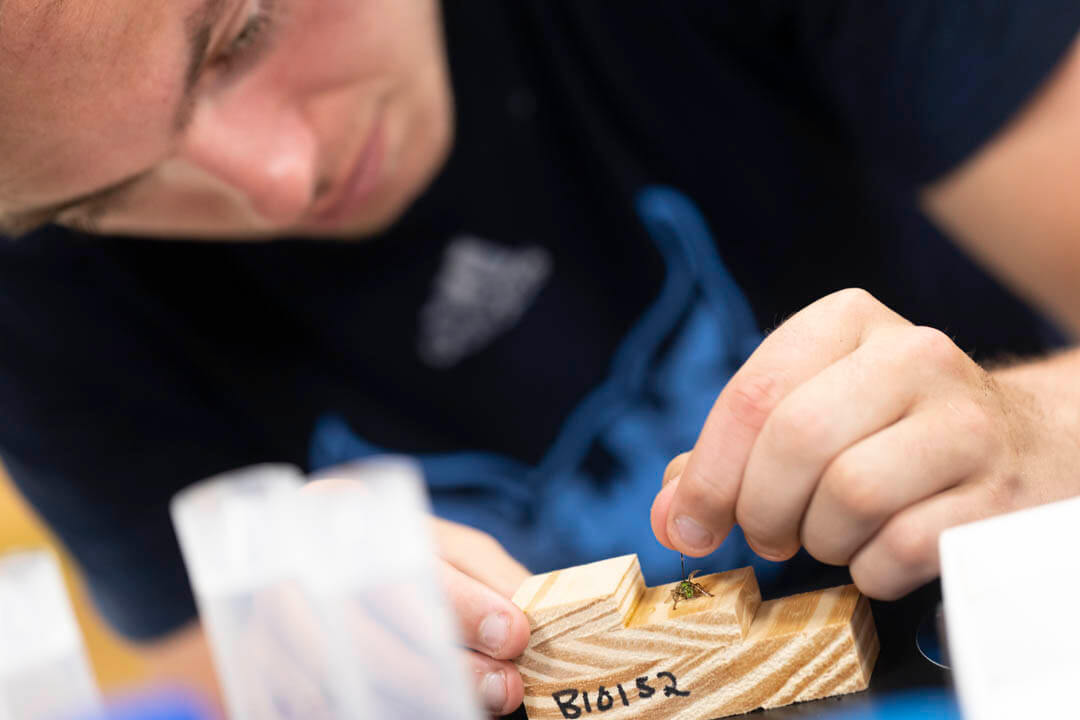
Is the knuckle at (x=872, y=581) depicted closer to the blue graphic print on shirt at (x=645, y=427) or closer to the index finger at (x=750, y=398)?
the index finger at (x=750, y=398)

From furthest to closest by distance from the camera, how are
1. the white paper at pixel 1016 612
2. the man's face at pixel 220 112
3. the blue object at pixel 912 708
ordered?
the man's face at pixel 220 112, the blue object at pixel 912 708, the white paper at pixel 1016 612

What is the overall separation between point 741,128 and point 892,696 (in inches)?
28.8

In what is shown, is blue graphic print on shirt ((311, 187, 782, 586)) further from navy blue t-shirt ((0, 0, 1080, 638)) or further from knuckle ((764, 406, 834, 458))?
knuckle ((764, 406, 834, 458))

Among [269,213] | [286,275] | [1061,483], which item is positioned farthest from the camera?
[286,275]

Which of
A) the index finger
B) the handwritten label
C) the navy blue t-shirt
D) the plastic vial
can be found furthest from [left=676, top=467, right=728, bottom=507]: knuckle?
the navy blue t-shirt

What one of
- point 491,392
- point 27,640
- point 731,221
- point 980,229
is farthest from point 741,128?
point 27,640

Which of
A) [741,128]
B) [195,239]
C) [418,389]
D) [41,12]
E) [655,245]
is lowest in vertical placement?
[418,389]

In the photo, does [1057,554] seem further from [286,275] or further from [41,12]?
[286,275]

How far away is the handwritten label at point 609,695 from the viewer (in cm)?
58

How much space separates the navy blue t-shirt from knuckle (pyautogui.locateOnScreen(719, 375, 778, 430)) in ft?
1.58

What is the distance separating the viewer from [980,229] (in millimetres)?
1017

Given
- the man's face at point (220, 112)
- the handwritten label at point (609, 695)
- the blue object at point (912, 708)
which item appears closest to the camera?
the blue object at point (912, 708)

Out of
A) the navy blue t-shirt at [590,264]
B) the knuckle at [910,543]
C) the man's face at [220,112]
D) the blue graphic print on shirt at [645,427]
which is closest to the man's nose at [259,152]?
the man's face at [220,112]

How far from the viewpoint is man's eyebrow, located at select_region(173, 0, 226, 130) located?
744 millimetres
